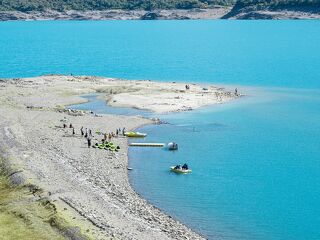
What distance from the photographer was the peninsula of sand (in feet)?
143

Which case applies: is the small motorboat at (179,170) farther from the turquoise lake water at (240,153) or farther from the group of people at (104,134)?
the group of people at (104,134)

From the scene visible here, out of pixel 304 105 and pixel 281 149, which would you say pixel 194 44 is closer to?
pixel 304 105

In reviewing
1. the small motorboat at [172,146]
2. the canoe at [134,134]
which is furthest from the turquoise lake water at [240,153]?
the canoe at [134,134]

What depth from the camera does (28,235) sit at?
40.2 m

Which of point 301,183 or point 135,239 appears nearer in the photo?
point 135,239

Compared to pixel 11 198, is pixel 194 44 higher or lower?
lower

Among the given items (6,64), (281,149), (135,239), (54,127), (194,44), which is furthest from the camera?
(194,44)

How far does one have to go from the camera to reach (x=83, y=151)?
65.4 m

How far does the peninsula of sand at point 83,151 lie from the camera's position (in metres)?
43.7

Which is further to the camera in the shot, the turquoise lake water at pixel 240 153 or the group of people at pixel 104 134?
the group of people at pixel 104 134

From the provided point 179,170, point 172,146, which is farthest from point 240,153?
point 179,170

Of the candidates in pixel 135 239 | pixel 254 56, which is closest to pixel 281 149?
pixel 135 239

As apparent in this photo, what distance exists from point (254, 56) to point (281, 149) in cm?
9762

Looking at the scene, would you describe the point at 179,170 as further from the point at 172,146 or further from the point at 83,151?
the point at 83,151
